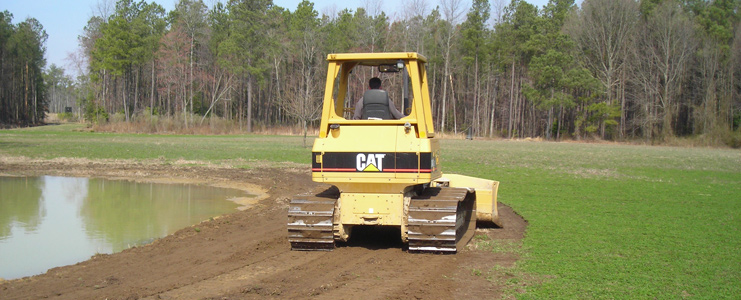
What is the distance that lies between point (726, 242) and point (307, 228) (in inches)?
265

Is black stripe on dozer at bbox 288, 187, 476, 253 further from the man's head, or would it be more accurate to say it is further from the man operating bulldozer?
the man's head

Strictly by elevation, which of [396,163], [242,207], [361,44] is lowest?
[242,207]

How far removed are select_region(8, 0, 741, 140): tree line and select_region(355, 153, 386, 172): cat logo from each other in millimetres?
52318

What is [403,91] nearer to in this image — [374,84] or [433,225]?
[374,84]

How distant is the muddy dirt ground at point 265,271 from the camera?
6.43 metres

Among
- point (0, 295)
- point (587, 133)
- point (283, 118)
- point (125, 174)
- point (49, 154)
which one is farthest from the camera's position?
point (283, 118)

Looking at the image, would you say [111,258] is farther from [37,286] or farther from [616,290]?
[616,290]

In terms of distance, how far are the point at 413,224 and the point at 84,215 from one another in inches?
329

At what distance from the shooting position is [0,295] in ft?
21.1

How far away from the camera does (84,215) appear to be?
513 inches

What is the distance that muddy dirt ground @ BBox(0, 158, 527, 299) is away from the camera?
643cm

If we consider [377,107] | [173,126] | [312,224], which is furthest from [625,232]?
[173,126]

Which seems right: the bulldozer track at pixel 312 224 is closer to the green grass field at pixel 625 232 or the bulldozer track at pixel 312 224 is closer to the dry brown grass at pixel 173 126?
the green grass field at pixel 625 232

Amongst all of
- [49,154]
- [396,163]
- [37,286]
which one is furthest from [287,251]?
[49,154]
